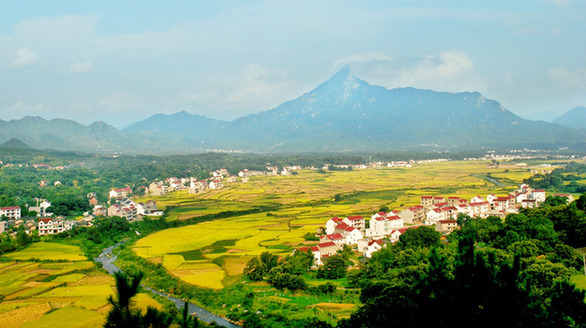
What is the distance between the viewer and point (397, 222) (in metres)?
34.4

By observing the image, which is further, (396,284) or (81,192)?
(81,192)

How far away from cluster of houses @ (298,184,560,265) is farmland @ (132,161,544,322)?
9.10 ft

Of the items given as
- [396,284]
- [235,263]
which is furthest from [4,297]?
[396,284]

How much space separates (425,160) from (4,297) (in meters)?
108

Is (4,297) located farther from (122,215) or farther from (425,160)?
(425,160)

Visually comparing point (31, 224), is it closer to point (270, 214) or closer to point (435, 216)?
point (270, 214)

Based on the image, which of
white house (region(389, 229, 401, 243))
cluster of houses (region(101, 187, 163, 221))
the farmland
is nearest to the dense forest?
the farmland

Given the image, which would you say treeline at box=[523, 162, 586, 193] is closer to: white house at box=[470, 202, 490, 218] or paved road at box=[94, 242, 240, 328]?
white house at box=[470, 202, 490, 218]

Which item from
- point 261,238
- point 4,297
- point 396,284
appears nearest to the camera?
point 396,284

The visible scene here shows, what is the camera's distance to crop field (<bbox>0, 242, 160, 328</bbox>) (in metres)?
18.2

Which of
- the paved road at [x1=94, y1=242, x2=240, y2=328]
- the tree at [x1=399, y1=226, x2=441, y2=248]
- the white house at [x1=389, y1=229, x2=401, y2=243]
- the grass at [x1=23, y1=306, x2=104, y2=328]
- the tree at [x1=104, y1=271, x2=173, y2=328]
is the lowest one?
the paved road at [x1=94, y1=242, x2=240, y2=328]

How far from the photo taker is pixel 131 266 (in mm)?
26453

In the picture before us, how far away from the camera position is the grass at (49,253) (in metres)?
28.4

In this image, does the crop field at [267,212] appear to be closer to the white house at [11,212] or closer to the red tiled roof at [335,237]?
the red tiled roof at [335,237]
